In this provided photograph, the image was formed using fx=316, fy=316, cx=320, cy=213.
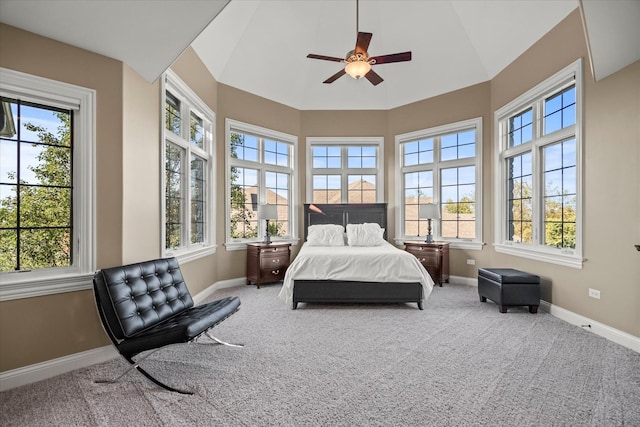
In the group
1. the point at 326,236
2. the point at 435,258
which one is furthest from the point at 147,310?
the point at 435,258

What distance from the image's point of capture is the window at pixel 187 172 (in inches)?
153

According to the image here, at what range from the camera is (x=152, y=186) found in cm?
340

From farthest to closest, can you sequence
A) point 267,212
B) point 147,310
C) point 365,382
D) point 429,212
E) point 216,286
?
point 429,212 < point 267,212 < point 216,286 < point 147,310 < point 365,382

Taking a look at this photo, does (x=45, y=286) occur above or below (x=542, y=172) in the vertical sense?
below

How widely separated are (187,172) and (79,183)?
64.2 inches

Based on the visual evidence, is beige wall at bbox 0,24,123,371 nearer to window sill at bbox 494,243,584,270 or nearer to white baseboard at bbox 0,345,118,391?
white baseboard at bbox 0,345,118,391

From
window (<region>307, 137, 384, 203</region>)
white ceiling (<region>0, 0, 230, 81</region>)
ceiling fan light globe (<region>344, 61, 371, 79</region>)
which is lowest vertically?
window (<region>307, 137, 384, 203</region>)

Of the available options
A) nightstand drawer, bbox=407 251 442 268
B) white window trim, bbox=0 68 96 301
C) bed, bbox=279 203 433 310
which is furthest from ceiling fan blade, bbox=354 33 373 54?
nightstand drawer, bbox=407 251 442 268

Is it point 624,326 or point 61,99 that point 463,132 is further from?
point 61,99

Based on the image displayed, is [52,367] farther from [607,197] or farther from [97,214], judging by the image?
[607,197]

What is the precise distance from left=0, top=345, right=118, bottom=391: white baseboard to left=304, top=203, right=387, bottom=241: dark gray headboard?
162 inches

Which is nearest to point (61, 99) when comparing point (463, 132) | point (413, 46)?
point (413, 46)

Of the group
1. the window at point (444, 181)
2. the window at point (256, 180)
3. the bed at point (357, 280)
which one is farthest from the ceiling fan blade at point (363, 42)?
the window at point (444, 181)

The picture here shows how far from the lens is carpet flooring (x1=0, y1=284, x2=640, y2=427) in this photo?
1979 millimetres
